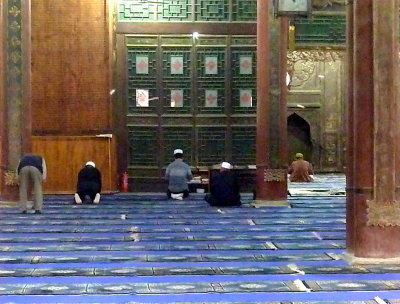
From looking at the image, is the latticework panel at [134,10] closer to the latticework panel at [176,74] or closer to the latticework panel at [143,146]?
the latticework panel at [176,74]

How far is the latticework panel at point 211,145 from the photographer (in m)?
14.4

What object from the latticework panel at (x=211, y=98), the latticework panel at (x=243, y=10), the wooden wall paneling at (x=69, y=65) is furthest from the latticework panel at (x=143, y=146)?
the latticework panel at (x=243, y=10)

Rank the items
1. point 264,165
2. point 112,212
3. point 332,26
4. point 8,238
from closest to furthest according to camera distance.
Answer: point 8,238 < point 112,212 < point 264,165 < point 332,26

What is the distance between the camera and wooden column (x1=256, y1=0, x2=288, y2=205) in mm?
11523

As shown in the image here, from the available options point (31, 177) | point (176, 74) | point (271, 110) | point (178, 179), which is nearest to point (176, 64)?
point (176, 74)

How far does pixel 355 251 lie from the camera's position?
6.32 meters

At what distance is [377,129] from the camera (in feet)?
20.2

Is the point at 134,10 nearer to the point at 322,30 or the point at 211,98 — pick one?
the point at 211,98

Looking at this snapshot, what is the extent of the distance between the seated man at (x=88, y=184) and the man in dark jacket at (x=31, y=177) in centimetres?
141

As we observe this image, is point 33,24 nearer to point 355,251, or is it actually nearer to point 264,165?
point 264,165

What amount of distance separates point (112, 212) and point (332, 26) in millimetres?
8399

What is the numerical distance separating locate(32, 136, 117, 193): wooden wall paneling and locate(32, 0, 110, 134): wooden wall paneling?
20 centimetres

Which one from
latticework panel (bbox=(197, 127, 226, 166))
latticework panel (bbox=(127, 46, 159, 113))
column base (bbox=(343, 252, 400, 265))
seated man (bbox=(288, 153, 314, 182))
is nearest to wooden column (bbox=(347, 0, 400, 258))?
column base (bbox=(343, 252, 400, 265))

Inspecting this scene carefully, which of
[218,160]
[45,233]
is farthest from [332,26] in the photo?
[45,233]
